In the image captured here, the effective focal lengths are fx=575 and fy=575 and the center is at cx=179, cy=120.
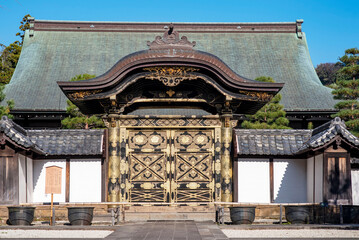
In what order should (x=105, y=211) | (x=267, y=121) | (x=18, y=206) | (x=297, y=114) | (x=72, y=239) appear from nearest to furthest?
(x=72, y=239), (x=18, y=206), (x=105, y=211), (x=267, y=121), (x=297, y=114)

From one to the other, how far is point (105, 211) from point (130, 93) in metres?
3.55

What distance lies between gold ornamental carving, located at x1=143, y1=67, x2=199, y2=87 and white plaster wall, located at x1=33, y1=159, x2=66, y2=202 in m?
3.75

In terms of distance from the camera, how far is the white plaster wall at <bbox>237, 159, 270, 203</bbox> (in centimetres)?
1705

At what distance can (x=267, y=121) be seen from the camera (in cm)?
2700

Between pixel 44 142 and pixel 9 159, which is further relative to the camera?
pixel 44 142

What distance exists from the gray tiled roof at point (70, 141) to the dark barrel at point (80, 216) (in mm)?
2768

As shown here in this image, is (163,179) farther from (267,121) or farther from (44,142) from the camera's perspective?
(267,121)

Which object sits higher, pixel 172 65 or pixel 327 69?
pixel 327 69

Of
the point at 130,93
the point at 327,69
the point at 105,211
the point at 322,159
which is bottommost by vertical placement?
the point at 105,211

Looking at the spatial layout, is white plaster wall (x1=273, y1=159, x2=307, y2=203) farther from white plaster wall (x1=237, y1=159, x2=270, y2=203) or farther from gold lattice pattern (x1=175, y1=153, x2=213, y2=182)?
gold lattice pattern (x1=175, y1=153, x2=213, y2=182)

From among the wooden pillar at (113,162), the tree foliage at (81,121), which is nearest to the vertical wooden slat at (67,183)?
the wooden pillar at (113,162)

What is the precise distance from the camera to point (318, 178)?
52.6ft

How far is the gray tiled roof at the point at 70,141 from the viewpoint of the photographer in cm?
1695

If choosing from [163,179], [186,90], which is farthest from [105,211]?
[186,90]
